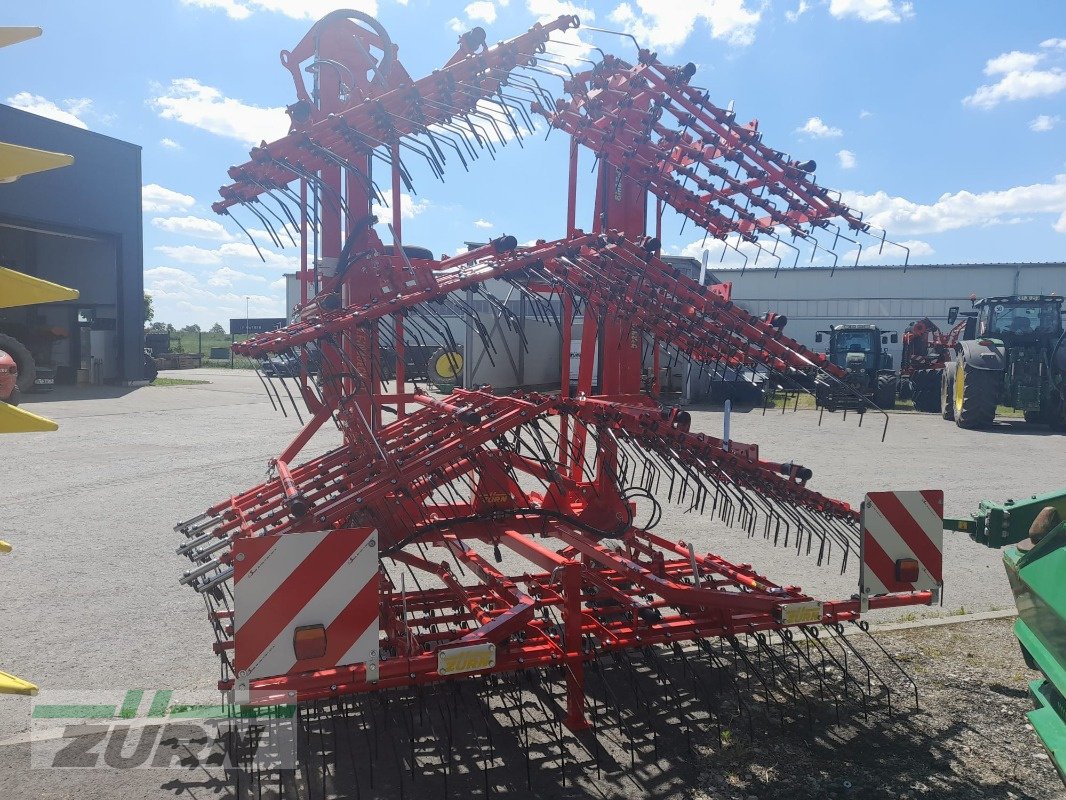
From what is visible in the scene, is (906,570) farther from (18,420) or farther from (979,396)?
(979,396)

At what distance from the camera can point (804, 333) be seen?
27.5 m

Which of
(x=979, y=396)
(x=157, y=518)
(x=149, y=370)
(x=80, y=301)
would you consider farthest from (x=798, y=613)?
(x=149, y=370)

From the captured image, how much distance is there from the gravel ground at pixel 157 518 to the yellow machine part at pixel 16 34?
2526mm

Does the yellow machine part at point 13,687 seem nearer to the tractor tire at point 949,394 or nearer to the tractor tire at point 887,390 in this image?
the tractor tire at point 949,394

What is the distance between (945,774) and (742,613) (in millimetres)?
979

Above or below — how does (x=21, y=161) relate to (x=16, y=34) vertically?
below

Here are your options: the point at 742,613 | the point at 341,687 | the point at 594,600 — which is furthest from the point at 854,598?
the point at 341,687

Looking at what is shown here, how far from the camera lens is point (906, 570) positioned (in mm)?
3385

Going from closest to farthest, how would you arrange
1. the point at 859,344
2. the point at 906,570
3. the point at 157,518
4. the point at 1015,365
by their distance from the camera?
the point at 906,570, the point at 157,518, the point at 1015,365, the point at 859,344

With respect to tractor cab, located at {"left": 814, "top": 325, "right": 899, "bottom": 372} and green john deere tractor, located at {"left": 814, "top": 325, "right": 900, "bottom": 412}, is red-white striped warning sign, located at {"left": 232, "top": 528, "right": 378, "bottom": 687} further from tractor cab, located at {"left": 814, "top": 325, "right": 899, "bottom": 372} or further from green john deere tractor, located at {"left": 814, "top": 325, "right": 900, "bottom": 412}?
tractor cab, located at {"left": 814, "top": 325, "right": 899, "bottom": 372}

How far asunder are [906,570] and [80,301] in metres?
23.3

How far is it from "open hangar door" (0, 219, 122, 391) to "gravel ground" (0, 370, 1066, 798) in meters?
6.47

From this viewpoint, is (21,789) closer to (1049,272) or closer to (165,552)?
(165,552)

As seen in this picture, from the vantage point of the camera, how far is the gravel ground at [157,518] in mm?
3811
